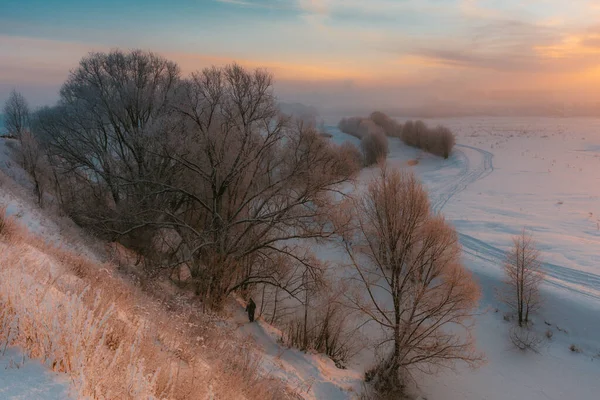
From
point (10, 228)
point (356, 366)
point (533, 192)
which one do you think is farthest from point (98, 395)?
point (533, 192)

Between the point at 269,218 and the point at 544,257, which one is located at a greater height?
the point at 269,218

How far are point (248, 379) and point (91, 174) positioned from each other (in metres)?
18.7

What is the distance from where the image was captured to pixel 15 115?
24312mm

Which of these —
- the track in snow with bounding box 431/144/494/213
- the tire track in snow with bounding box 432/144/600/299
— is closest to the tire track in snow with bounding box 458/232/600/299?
the tire track in snow with bounding box 432/144/600/299

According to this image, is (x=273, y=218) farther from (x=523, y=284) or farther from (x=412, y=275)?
(x=523, y=284)

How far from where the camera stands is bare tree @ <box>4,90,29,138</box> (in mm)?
24172

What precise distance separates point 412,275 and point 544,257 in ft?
30.7

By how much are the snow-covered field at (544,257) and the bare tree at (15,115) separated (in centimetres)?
2807

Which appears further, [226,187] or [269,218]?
[226,187]

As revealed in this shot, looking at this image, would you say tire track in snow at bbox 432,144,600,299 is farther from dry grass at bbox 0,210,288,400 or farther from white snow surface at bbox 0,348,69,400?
white snow surface at bbox 0,348,69,400

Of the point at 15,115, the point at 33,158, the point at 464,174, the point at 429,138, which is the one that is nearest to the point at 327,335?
the point at 33,158

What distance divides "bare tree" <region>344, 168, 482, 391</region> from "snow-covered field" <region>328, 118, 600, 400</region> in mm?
1528

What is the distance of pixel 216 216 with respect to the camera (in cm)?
1458

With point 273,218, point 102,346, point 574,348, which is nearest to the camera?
point 102,346
